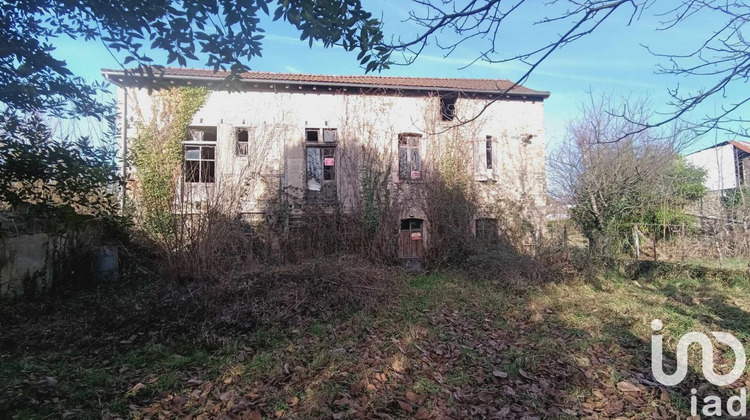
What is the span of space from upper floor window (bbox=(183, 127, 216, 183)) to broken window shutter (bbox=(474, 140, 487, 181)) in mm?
8416

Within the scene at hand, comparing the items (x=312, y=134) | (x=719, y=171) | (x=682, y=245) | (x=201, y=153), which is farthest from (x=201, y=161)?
(x=719, y=171)

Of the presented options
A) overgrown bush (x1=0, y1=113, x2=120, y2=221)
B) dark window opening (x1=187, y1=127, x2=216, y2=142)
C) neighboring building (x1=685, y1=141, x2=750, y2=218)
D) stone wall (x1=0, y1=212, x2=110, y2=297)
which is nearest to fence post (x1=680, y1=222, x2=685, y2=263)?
neighboring building (x1=685, y1=141, x2=750, y2=218)

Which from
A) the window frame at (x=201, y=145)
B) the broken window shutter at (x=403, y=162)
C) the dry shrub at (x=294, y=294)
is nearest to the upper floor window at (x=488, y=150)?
the broken window shutter at (x=403, y=162)

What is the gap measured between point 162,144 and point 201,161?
3.66 feet

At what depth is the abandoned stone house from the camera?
11.1m

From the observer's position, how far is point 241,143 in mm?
11352

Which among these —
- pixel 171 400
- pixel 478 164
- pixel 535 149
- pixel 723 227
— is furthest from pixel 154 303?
Result: pixel 723 227

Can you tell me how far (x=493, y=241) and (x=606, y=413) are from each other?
27.9ft

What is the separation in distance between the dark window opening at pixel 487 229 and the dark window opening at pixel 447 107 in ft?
12.2

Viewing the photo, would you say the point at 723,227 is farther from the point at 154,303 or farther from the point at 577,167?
the point at 154,303

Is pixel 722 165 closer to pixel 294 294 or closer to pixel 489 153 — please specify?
pixel 489 153

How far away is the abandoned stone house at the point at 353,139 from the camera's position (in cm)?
1113

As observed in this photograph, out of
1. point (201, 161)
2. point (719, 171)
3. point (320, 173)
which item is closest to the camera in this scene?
point (201, 161)

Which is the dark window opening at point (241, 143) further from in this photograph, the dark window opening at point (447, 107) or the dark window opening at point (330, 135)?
the dark window opening at point (447, 107)
